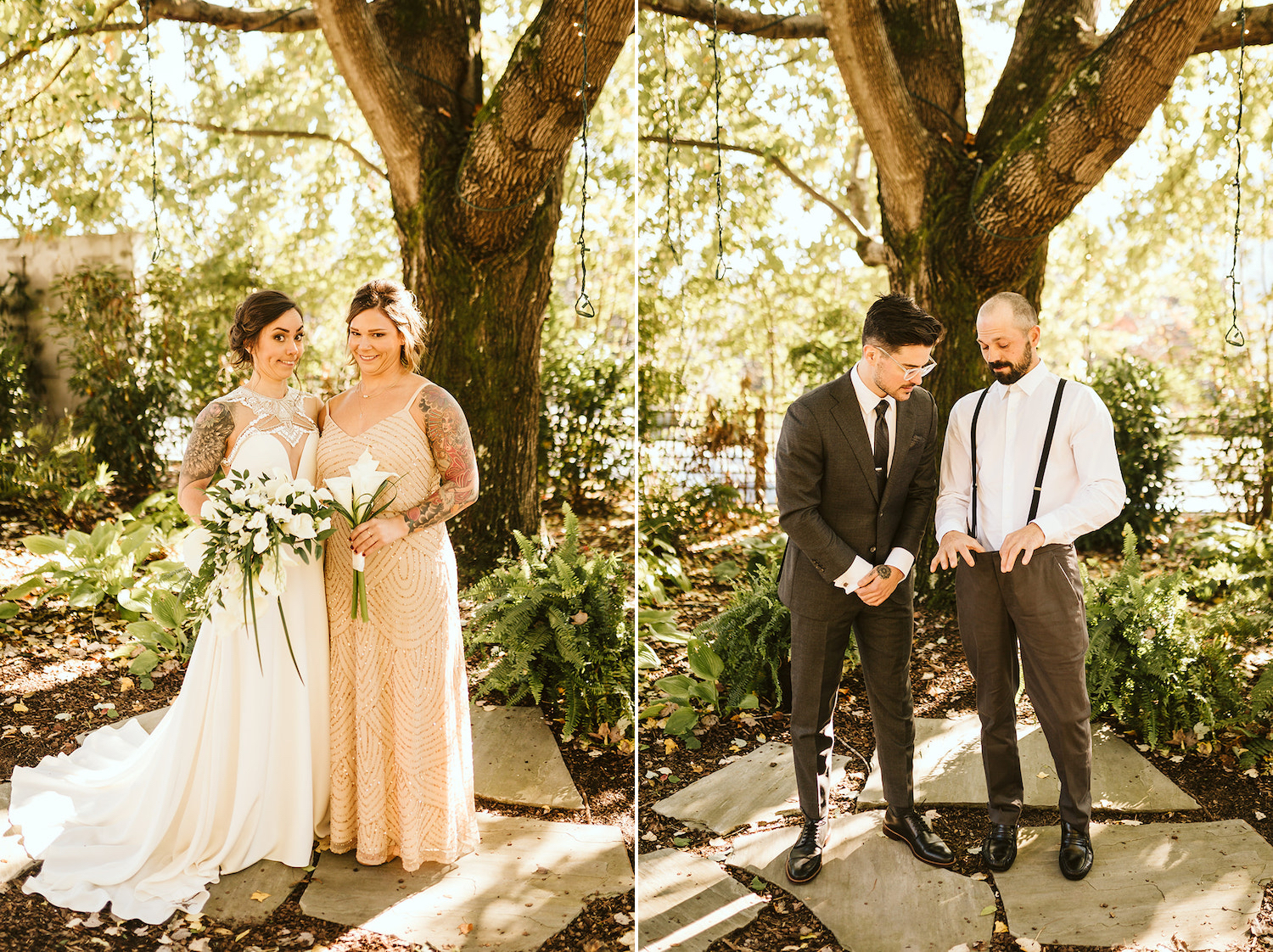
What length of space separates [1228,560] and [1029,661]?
3.37 metres

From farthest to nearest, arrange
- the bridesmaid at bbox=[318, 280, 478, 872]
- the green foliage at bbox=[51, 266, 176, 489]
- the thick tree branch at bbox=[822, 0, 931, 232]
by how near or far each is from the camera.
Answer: the green foliage at bbox=[51, 266, 176, 489]
the thick tree branch at bbox=[822, 0, 931, 232]
the bridesmaid at bbox=[318, 280, 478, 872]

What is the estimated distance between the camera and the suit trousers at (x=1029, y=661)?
2.72 meters

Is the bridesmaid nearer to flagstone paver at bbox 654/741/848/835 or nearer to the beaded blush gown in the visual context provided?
the beaded blush gown

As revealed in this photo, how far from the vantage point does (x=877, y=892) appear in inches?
103

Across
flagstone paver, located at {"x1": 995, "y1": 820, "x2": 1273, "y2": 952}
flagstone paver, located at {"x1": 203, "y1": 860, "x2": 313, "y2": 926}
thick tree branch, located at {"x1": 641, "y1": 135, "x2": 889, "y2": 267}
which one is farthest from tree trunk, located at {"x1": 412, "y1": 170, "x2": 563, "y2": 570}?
flagstone paver, located at {"x1": 995, "y1": 820, "x2": 1273, "y2": 952}

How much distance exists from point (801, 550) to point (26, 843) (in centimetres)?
283

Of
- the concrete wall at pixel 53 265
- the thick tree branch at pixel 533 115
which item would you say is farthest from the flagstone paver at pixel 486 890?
the concrete wall at pixel 53 265

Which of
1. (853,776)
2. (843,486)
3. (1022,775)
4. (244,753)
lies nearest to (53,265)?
(244,753)

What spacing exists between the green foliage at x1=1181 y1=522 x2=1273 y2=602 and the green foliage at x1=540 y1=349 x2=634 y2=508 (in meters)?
3.31

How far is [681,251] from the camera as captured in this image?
12.3 ft

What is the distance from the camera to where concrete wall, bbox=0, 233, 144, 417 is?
5164 mm

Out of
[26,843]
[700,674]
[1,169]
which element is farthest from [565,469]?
[1,169]

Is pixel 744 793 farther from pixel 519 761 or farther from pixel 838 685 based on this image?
pixel 519 761

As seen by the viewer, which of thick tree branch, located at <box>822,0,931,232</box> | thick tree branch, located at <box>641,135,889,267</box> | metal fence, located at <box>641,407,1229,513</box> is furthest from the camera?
metal fence, located at <box>641,407,1229,513</box>
